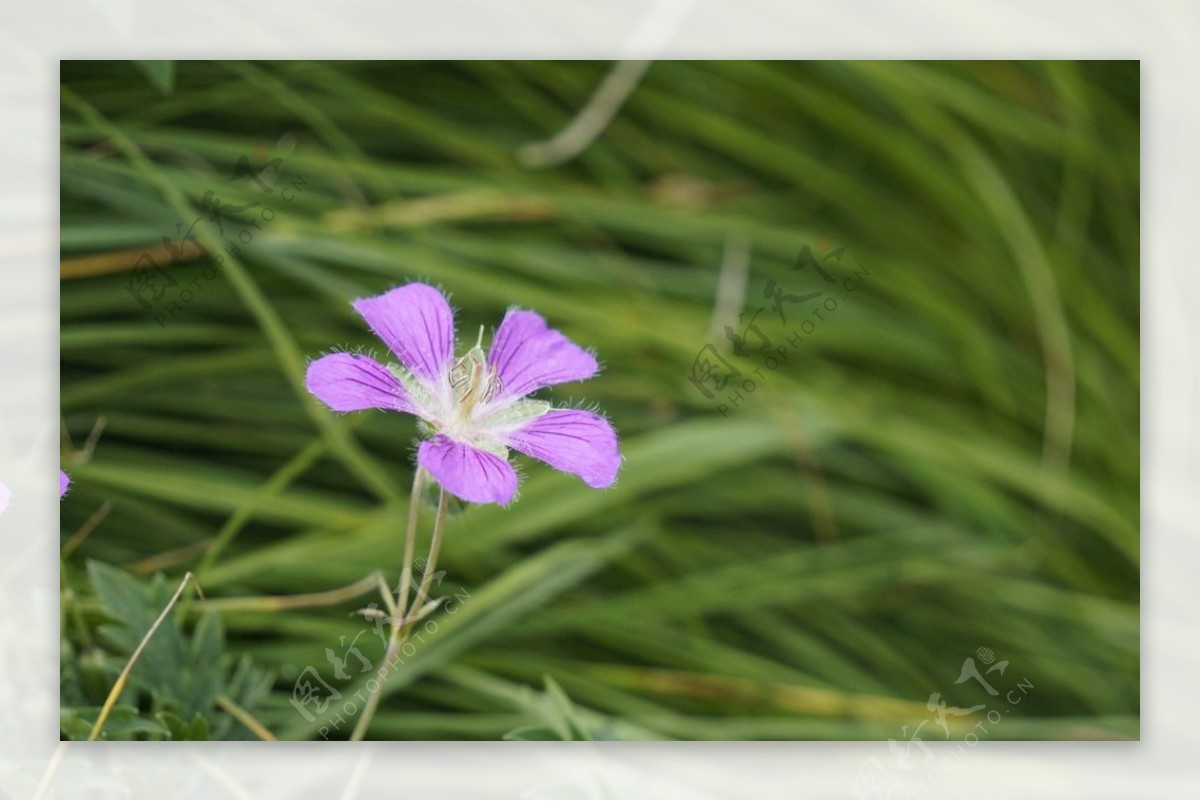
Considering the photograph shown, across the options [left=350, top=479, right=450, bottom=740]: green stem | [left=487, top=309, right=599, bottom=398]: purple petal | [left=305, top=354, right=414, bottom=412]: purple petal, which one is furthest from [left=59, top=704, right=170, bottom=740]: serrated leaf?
[left=487, top=309, right=599, bottom=398]: purple petal

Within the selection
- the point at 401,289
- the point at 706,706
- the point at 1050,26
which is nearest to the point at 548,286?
the point at 401,289

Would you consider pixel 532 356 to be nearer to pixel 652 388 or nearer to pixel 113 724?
pixel 652 388

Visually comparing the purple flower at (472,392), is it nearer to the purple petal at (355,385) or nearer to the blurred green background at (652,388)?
the purple petal at (355,385)

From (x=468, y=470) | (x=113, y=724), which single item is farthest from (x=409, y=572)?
(x=113, y=724)

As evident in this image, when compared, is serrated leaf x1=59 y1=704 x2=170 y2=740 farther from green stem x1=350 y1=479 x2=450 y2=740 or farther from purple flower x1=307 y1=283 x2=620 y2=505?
purple flower x1=307 y1=283 x2=620 y2=505

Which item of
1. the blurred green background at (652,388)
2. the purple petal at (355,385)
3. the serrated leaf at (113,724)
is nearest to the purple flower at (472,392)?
the purple petal at (355,385)

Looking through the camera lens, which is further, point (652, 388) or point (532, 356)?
point (652, 388)
